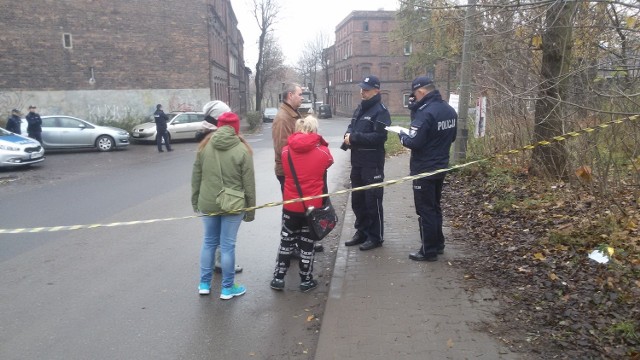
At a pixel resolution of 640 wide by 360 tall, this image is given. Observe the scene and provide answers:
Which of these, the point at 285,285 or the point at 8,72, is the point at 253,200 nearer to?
the point at 285,285

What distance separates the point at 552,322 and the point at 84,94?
29507 mm

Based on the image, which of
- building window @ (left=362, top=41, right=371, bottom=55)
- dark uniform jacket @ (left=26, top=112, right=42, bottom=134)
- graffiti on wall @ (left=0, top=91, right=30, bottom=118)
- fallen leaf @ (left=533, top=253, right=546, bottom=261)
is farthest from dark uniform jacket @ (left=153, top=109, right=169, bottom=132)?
building window @ (left=362, top=41, right=371, bottom=55)

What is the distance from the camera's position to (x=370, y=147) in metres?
5.60

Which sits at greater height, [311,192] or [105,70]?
[105,70]

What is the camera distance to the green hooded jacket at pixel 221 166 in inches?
177

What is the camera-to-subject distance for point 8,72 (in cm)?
2706

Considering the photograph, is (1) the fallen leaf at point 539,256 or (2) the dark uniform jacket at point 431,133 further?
(2) the dark uniform jacket at point 431,133

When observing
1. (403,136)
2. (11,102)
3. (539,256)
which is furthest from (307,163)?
(11,102)

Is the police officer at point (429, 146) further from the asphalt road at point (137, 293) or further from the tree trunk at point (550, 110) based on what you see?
the tree trunk at point (550, 110)

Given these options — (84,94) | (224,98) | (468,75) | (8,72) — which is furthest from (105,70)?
(468,75)

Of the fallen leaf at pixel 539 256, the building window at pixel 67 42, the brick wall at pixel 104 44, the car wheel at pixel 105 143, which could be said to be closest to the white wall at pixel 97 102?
the brick wall at pixel 104 44

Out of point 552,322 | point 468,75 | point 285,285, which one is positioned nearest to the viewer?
point 552,322

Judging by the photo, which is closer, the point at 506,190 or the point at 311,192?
the point at 311,192

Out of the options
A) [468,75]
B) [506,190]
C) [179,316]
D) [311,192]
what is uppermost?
[468,75]
